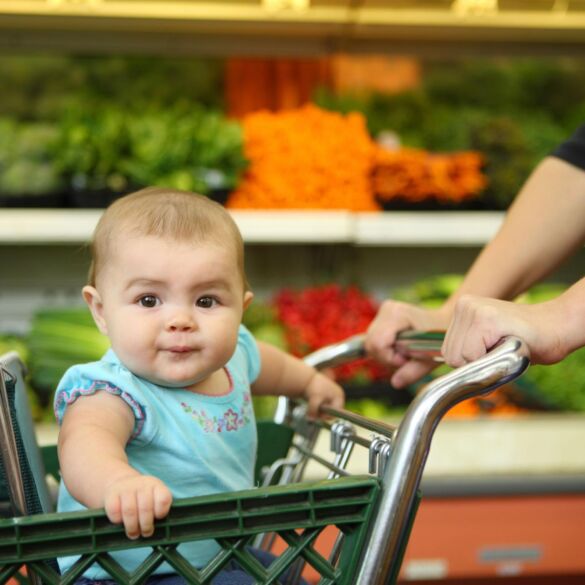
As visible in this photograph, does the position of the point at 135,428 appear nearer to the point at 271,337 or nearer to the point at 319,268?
the point at 271,337

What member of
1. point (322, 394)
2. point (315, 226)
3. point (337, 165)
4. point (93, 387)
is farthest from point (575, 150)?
point (337, 165)

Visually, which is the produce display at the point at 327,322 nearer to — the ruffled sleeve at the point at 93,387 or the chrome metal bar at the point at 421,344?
the chrome metal bar at the point at 421,344

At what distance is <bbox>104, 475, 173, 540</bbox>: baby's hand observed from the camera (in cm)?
82

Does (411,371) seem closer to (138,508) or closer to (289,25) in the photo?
(138,508)

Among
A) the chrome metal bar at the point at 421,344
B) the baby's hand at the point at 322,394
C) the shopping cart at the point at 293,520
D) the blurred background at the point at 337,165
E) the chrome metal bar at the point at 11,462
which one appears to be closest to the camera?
the shopping cart at the point at 293,520

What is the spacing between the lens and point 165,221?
1.09m

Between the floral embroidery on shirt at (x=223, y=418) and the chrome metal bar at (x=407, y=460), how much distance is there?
0.32m

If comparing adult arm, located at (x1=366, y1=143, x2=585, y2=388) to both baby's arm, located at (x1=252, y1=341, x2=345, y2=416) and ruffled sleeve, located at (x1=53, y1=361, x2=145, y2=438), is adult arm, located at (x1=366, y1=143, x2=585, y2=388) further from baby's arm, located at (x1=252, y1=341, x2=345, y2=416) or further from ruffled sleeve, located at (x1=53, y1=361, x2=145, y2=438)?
ruffled sleeve, located at (x1=53, y1=361, x2=145, y2=438)

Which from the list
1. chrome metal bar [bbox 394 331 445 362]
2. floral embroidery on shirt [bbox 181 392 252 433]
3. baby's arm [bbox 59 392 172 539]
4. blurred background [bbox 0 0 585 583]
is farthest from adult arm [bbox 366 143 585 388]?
blurred background [bbox 0 0 585 583]

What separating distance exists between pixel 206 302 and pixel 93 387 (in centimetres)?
17

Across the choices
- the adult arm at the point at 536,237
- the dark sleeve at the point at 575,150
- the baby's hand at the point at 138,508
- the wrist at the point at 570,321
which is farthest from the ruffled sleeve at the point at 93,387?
the dark sleeve at the point at 575,150

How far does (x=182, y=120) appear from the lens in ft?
10.2

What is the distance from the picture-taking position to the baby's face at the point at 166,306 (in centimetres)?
106

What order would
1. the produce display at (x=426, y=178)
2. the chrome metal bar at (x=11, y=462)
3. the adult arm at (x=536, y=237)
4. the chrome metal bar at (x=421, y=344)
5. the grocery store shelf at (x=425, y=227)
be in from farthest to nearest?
the produce display at (x=426, y=178) < the grocery store shelf at (x=425, y=227) < the adult arm at (x=536, y=237) < the chrome metal bar at (x=421, y=344) < the chrome metal bar at (x=11, y=462)
